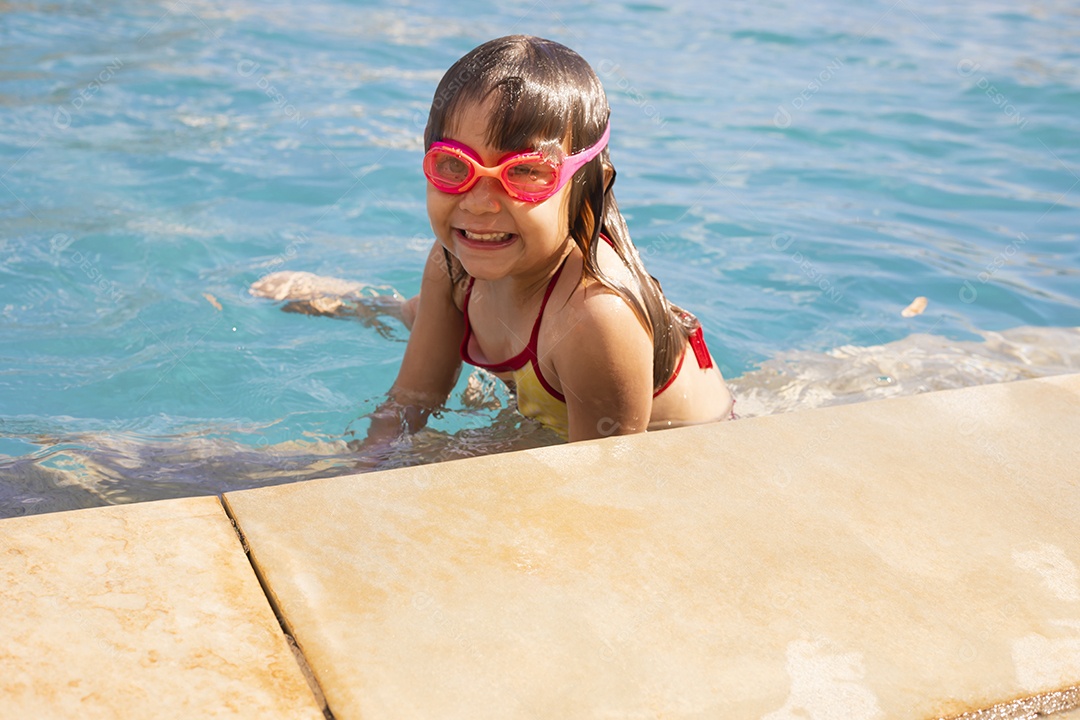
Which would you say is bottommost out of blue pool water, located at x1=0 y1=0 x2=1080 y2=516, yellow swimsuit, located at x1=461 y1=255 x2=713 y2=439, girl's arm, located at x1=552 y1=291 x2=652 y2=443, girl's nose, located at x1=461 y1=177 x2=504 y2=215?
blue pool water, located at x1=0 y1=0 x2=1080 y2=516

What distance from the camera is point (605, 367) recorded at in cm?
276

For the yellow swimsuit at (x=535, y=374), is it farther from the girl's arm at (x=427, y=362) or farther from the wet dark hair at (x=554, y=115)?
the wet dark hair at (x=554, y=115)

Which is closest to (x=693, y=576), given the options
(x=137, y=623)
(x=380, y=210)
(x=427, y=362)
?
(x=137, y=623)

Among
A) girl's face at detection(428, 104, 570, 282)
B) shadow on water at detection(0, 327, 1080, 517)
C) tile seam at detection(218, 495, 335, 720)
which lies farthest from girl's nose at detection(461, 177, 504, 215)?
tile seam at detection(218, 495, 335, 720)

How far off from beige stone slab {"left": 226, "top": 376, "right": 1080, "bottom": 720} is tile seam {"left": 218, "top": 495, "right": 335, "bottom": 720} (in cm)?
1

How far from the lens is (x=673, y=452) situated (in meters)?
2.30

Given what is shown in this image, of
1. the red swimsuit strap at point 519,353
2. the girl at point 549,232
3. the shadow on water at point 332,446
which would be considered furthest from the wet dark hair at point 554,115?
the shadow on water at point 332,446

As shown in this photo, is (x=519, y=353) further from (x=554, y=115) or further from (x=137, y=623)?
(x=137, y=623)

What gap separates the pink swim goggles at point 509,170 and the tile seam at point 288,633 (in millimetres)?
1109

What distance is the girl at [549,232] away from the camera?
2.65 m

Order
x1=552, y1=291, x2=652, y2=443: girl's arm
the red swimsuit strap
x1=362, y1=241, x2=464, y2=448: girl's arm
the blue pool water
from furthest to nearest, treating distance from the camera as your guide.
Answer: the blue pool water
x1=362, y1=241, x2=464, y2=448: girl's arm
the red swimsuit strap
x1=552, y1=291, x2=652, y2=443: girl's arm

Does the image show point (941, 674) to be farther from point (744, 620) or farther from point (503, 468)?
point (503, 468)

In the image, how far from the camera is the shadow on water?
9.84 ft

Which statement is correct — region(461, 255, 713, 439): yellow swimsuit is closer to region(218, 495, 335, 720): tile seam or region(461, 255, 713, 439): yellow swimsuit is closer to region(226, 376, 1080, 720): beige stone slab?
region(226, 376, 1080, 720): beige stone slab
